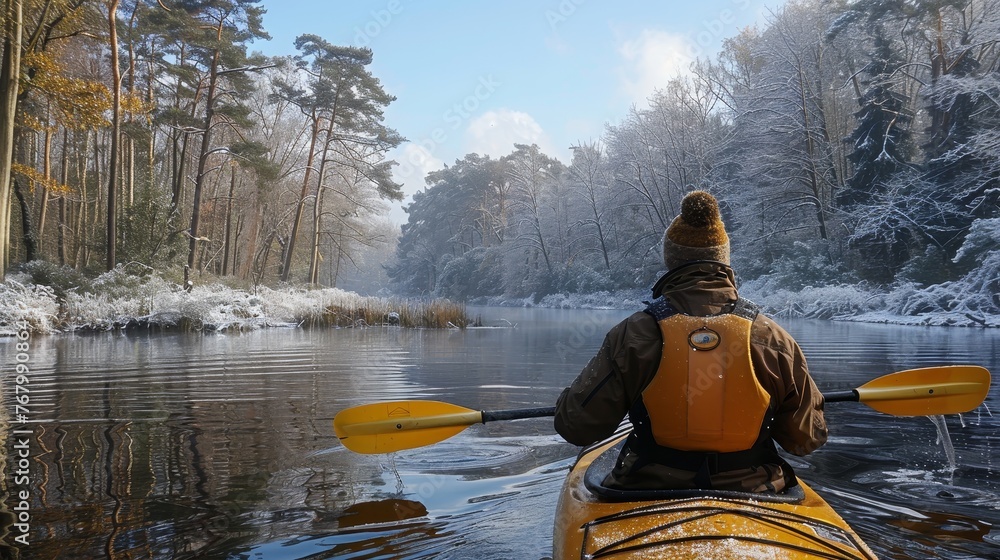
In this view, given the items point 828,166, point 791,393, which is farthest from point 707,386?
point 828,166

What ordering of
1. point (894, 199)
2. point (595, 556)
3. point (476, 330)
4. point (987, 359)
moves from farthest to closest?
1. point (894, 199)
2. point (476, 330)
3. point (987, 359)
4. point (595, 556)

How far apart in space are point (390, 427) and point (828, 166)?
25.4 m

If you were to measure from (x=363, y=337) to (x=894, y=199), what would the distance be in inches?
651

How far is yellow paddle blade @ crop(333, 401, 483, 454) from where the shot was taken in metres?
3.67

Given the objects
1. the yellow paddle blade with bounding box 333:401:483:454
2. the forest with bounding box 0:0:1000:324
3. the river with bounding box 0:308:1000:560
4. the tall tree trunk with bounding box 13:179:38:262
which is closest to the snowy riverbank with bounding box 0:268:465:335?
the forest with bounding box 0:0:1000:324

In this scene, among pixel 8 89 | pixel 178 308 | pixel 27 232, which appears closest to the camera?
pixel 8 89

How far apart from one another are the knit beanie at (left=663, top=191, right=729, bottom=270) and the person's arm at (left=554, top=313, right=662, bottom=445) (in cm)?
33

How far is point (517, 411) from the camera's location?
3439 millimetres

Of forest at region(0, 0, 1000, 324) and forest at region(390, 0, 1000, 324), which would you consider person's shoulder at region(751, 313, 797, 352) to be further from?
forest at region(390, 0, 1000, 324)

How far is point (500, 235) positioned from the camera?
173 ft

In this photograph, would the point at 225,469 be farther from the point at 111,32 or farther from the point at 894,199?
the point at 894,199

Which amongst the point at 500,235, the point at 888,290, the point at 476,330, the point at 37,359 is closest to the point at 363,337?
the point at 476,330

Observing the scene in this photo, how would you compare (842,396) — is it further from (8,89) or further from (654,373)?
(8,89)

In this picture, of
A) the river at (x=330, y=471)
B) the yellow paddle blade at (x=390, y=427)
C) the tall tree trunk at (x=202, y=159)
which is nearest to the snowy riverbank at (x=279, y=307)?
the tall tree trunk at (x=202, y=159)
